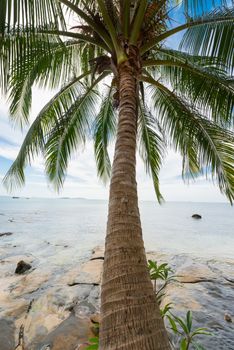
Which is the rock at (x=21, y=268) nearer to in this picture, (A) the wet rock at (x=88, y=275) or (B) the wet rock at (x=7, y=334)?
(A) the wet rock at (x=88, y=275)

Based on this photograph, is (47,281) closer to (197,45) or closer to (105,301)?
(105,301)

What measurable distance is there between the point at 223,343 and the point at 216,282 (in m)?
2.60

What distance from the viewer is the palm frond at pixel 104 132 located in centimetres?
664

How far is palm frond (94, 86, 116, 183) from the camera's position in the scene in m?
6.64

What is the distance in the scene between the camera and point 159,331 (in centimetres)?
130

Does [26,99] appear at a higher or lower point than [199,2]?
lower

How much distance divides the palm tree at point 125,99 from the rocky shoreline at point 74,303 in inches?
79.1

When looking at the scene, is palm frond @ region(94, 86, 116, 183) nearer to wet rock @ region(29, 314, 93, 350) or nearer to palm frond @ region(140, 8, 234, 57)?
palm frond @ region(140, 8, 234, 57)

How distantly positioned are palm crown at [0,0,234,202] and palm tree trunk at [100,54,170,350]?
65.0 inches

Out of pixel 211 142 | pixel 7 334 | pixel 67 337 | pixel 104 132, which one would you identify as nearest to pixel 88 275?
pixel 7 334

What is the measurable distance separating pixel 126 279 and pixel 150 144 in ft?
17.5

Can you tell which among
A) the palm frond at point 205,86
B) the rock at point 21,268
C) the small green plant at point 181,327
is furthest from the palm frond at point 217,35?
the rock at point 21,268

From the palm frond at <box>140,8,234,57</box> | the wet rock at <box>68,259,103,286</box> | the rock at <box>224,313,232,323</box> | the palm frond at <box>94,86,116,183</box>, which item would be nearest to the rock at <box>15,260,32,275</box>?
the wet rock at <box>68,259,103,286</box>

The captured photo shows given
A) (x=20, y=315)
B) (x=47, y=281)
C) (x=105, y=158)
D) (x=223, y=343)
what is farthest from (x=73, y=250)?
(x=223, y=343)
